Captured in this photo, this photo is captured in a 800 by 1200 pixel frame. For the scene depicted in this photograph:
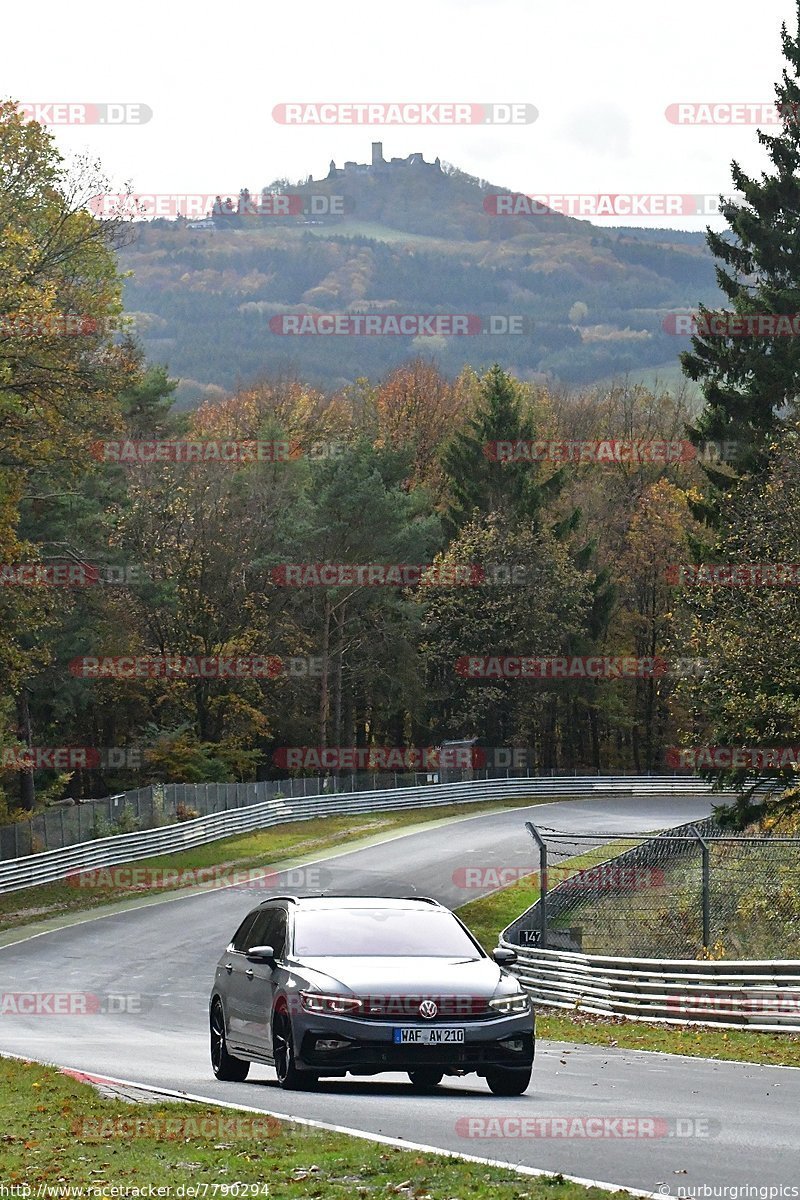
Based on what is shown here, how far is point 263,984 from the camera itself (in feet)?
44.8

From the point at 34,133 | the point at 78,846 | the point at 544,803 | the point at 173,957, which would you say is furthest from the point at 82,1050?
the point at 544,803

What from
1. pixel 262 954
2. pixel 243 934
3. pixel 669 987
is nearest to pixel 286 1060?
pixel 262 954

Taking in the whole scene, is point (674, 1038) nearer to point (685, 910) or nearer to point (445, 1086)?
point (445, 1086)

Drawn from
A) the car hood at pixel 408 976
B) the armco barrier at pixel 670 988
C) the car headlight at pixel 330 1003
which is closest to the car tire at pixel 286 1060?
the car headlight at pixel 330 1003

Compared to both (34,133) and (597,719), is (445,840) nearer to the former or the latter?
(34,133)

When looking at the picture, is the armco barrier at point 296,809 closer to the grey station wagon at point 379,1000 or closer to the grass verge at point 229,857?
the grass verge at point 229,857

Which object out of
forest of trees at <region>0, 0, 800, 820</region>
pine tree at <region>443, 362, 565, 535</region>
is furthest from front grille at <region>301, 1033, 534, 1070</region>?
pine tree at <region>443, 362, 565, 535</region>

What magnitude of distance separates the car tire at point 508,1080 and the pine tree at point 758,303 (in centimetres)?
3300

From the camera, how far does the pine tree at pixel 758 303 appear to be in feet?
147

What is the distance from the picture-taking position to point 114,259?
39438 millimetres

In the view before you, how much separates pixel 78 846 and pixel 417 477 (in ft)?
156

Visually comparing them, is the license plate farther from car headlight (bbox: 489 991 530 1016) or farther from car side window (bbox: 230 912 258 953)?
car side window (bbox: 230 912 258 953)

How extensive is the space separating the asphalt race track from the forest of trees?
8598 millimetres

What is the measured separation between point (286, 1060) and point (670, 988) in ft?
33.0
